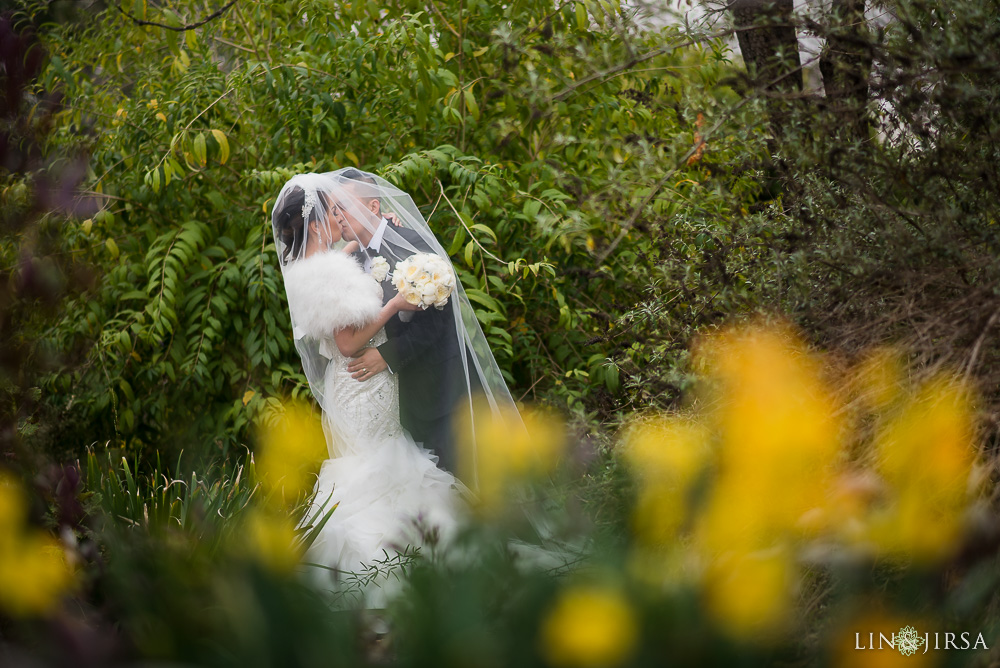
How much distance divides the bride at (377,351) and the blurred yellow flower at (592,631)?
2.10 metres

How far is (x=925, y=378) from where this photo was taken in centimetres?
152

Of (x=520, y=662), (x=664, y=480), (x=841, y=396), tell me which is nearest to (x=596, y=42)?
(x=841, y=396)

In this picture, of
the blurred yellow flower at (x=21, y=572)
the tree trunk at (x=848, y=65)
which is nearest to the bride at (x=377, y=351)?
the tree trunk at (x=848, y=65)

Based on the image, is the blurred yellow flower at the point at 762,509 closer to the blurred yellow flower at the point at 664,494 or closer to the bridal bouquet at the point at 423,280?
the blurred yellow flower at the point at 664,494

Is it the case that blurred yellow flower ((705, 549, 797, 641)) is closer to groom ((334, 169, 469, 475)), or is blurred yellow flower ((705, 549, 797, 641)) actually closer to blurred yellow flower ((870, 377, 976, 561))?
blurred yellow flower ((870, 377, 976, 561))

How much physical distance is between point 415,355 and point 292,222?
75 centimetres

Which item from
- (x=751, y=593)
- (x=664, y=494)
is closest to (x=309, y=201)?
(x=664, y=494)

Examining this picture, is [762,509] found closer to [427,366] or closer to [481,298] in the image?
[427,366]

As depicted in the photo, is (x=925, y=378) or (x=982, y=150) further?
(x=982, y=150)

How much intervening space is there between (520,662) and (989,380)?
1.02 meters

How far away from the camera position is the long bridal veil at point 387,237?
10.7 ft

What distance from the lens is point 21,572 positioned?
123cm

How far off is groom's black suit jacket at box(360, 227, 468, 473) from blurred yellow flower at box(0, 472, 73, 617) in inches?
72.8

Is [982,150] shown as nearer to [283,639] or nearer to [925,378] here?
[925,378]
